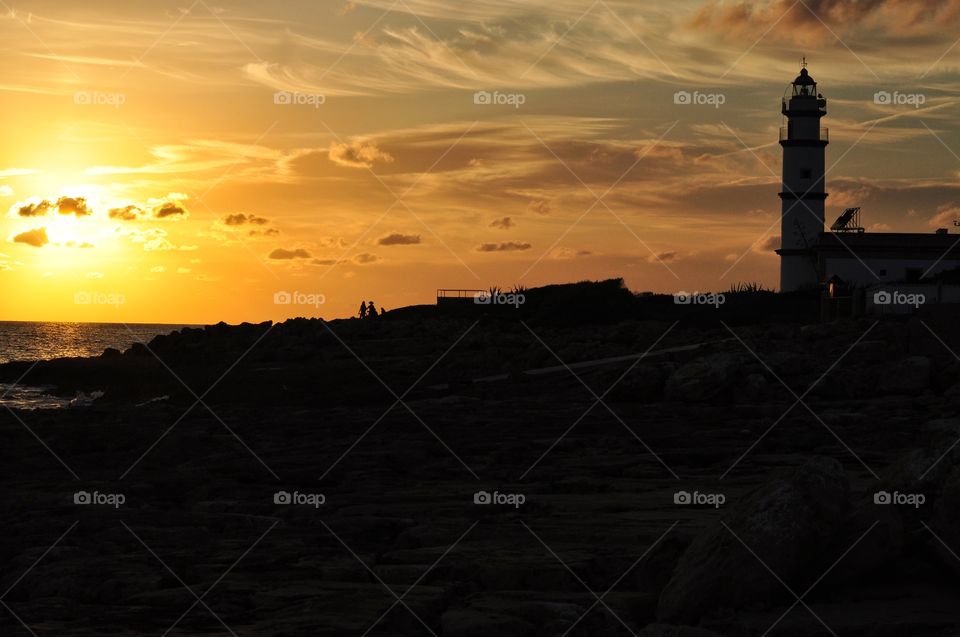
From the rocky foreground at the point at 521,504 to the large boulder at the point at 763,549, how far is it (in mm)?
20

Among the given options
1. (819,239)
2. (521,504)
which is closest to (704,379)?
(521,504)

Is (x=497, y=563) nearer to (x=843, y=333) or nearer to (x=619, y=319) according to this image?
(x=843, y=333)

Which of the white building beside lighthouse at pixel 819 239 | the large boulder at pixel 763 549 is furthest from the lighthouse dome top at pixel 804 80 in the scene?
the large boulder at pixel 763 549

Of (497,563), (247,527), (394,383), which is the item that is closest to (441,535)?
(497,563)

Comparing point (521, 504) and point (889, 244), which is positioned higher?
point (889, 244)

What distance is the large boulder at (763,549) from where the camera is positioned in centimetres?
952

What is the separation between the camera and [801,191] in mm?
63625

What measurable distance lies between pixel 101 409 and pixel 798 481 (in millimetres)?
20132

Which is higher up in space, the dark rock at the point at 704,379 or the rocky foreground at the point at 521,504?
the dark rock at the point at 704,379

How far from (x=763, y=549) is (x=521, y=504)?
4.78 m

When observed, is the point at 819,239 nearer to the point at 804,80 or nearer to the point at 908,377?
the point at 804,80

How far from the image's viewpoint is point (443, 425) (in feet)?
74.5

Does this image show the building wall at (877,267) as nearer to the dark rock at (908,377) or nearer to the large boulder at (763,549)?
the dark rock at (908,377)

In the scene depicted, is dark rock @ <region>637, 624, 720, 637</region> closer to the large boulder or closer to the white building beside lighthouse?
the large boulder
